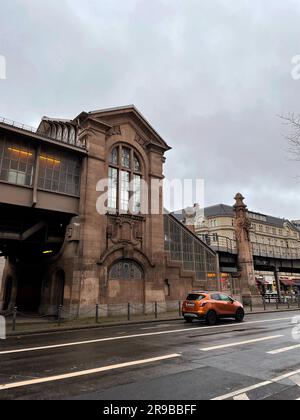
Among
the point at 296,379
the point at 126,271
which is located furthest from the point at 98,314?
the point at 296,379

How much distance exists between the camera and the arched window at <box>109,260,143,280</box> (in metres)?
21.8

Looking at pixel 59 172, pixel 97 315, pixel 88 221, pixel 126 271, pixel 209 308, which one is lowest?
pixel 97 315

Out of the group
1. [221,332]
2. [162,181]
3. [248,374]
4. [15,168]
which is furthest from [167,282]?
[248,374]

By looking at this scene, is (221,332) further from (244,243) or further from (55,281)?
(244,243)

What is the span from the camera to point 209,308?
52.5 ft

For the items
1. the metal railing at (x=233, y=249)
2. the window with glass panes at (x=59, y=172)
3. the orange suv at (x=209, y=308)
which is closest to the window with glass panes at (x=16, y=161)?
the window with glass panes at (x=59, y=172)

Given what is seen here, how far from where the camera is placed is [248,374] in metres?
6.39

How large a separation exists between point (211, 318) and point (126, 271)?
328 inches

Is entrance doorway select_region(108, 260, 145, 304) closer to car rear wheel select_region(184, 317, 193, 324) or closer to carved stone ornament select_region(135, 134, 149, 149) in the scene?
car rear wheel select_region(184, 317, 193, 324)

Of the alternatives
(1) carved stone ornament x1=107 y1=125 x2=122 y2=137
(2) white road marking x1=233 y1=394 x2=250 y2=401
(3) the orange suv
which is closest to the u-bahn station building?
(1) carved stone ornament x1=107 y1=125 x2=122 y2=137

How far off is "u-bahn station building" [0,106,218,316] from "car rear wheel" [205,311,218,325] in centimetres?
757

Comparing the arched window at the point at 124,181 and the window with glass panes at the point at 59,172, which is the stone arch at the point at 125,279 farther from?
the window with glass panes at the point at 59,172

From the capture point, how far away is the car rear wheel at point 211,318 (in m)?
15.8

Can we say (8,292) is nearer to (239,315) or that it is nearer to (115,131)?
(115,131)
